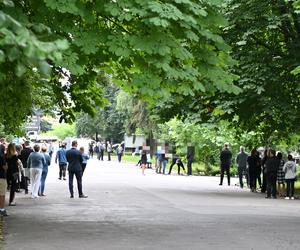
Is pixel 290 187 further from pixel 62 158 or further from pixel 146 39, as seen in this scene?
pixel 146 39

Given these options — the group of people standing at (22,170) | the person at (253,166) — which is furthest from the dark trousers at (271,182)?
the group of people standing at (22,170)

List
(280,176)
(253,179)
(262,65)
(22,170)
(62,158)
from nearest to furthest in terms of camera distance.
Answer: (22,170), (262,65), (280,176), (253,179), (62,158)

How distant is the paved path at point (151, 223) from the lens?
1043cm

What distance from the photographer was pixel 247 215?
15164 mm

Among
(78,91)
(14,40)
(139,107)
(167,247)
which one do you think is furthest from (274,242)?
(139,107)

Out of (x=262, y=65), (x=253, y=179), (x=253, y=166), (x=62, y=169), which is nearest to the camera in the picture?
(x=262, y=65)

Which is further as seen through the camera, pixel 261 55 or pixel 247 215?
pixel 261 55

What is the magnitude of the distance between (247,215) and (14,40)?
12.1 meters

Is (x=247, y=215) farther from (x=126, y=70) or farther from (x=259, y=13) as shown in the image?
(x=259, y=13)

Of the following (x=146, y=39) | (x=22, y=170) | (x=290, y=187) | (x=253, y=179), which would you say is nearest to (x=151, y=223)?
(x=146, y=39)

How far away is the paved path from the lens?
→ 411 inches

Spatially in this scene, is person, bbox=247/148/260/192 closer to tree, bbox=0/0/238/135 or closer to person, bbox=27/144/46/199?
person, bbox=27/144/46/199

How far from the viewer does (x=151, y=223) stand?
43.2ft

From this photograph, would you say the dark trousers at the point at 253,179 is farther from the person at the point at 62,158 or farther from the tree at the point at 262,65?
the person at the point at 62,158
